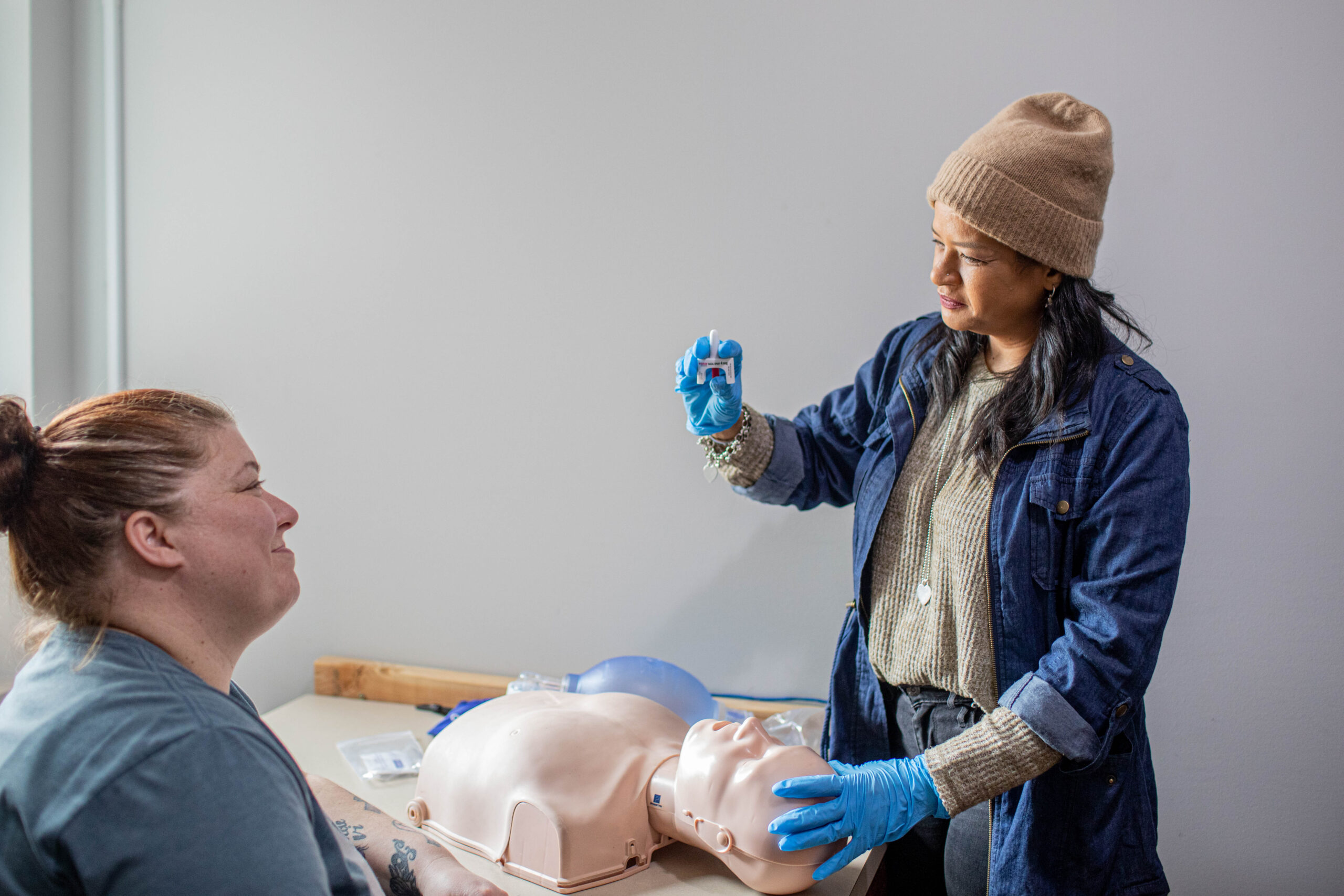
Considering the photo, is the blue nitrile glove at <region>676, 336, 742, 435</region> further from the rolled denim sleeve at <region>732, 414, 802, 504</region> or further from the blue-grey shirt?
the blue-grey shirt

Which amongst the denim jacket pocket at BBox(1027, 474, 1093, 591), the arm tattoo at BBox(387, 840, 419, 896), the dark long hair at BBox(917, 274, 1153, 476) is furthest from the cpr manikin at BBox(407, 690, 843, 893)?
the dark long hair at BBox(917, 274, 1153, 476)

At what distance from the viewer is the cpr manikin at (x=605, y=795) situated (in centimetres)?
129

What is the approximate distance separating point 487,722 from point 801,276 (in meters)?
1.11

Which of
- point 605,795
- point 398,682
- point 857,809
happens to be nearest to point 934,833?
point 857,809

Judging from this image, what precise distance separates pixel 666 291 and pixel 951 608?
994 millimetres

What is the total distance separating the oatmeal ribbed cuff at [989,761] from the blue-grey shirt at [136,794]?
2.63ft

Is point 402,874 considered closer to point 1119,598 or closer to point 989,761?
point 989,761

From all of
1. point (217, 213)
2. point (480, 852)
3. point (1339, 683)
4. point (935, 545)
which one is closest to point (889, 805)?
point (935, 545)

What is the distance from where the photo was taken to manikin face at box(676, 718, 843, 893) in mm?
1269

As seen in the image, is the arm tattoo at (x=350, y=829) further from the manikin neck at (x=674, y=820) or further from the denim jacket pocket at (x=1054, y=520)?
the denim jacket pocket at (x=1054, y=520)

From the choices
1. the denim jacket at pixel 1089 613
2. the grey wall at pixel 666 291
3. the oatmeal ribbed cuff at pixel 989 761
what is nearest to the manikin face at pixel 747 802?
the oatmeal ribbed cuff at pixel 989 761

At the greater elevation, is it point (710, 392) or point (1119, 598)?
point (710, 392)

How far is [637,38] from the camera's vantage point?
6.62ft

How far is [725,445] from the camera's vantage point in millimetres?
1643
